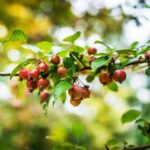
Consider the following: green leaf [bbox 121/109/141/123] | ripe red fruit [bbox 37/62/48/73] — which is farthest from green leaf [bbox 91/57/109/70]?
green leaf [bbox 121/109/141/123]

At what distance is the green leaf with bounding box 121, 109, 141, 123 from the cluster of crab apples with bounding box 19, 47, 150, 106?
0.26m

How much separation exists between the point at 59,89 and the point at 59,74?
82 millimetres

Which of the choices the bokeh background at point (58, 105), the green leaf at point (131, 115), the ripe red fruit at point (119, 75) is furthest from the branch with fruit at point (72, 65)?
the bokeh background at point (58, 105)

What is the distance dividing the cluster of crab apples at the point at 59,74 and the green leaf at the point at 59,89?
4 cm

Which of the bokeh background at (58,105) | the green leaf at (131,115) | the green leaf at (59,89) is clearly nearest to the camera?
the green leaf at (59,89)

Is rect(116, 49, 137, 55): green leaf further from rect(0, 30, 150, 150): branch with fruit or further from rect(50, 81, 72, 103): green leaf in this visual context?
rect(50, 81, 72, 103): green leaf

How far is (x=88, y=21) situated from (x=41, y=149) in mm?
2426

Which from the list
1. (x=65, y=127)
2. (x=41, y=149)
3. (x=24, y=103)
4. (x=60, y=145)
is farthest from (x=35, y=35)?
(x=60, y=145)

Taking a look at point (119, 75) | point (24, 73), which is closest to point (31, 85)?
point (24, 73)

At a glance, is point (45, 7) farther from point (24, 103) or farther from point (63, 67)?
point (63, 67)

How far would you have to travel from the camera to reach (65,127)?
235 inches

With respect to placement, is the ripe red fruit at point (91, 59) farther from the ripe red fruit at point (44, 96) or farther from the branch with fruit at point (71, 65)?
the ripe red fruit at point (44, 96)

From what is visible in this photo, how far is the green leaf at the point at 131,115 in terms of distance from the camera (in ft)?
5.10

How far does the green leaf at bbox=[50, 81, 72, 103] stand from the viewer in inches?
47.9
